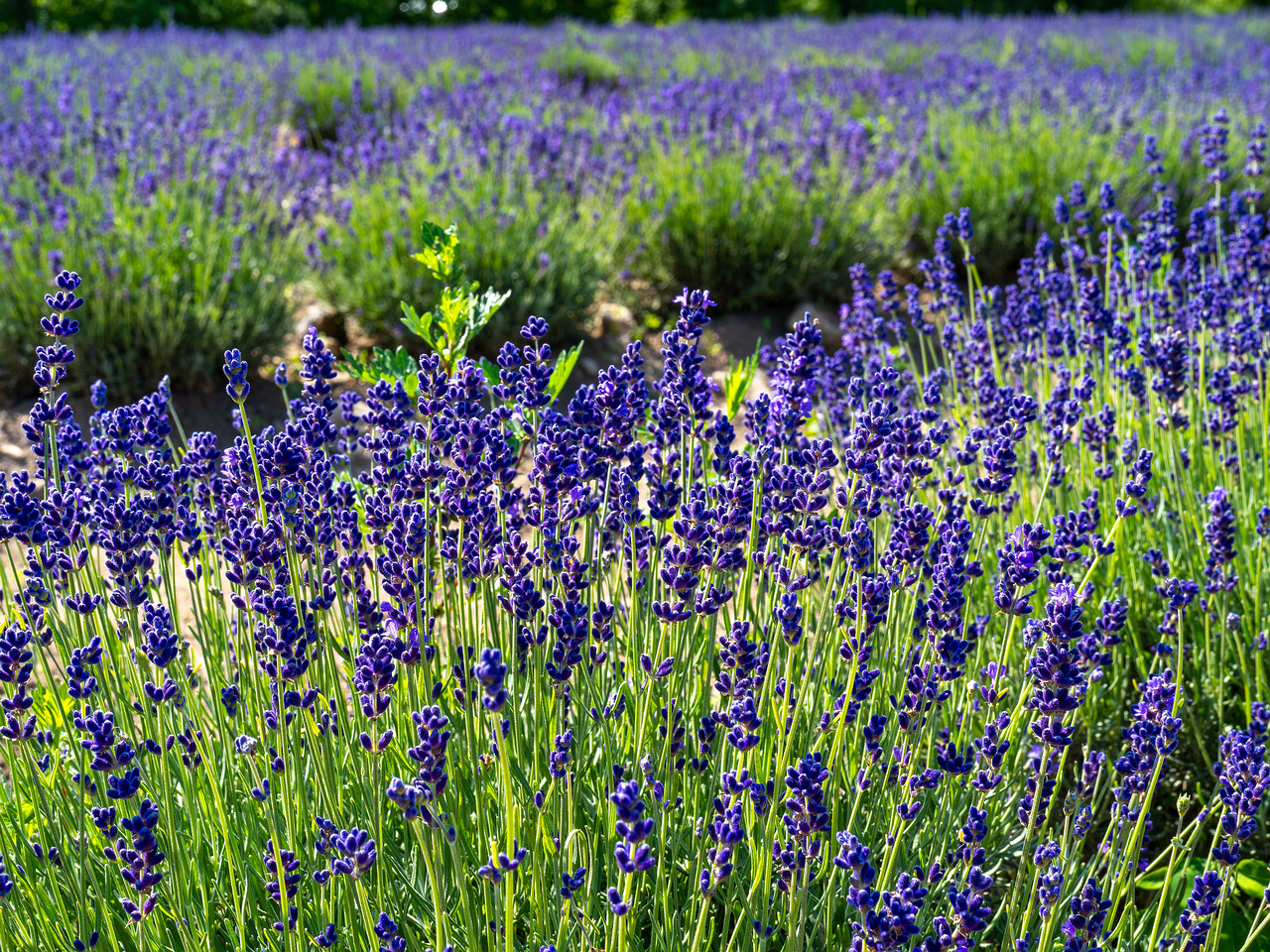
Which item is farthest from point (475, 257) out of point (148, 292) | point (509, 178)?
point (148, 292)

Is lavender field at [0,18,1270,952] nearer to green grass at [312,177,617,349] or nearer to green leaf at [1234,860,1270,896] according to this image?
green leaf at [1234,860,1270,896]

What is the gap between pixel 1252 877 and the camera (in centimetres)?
209

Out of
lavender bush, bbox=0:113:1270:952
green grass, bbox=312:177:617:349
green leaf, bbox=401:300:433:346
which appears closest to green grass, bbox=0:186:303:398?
green grass, bbox=312:177:617:349

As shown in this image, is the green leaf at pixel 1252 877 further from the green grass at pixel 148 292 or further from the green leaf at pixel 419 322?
the green grass at pixel 148 292

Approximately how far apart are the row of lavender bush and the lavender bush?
9.09ft

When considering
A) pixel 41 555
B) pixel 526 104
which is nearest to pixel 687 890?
pixel 41 555

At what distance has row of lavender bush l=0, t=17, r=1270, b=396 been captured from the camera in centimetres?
470

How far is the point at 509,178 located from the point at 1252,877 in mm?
4464

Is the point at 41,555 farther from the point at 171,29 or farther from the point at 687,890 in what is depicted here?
the point at 171,29

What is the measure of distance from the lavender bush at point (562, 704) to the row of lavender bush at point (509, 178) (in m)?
2.77

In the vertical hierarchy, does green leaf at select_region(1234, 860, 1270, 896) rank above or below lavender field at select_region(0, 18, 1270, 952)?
below

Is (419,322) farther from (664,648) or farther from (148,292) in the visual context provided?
(148,292)

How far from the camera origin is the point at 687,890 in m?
1.83

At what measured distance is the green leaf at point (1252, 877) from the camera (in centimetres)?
203
